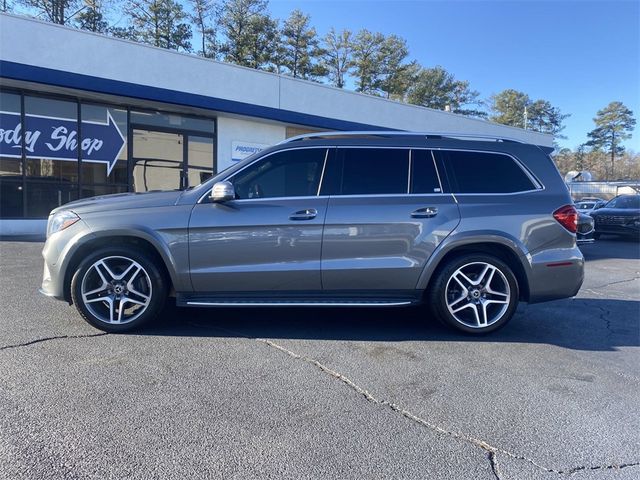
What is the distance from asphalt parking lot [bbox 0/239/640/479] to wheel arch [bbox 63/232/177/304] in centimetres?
53

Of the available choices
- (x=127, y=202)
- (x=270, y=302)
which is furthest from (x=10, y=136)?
(x=270, y=302)

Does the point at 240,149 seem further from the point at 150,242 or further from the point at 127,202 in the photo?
the point at 150,242

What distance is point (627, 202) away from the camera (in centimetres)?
1608

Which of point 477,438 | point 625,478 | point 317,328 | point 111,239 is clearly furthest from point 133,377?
point 625,478

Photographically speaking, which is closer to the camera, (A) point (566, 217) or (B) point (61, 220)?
(B) point (61, 220)

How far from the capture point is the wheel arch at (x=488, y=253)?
14.6 feet

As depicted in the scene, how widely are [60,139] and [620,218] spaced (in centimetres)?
1706

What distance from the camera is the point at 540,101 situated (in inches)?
2798

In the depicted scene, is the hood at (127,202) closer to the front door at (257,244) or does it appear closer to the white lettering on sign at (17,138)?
the front door at (257,244)

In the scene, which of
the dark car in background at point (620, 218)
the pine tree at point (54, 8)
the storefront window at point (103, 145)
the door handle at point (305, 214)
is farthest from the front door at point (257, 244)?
the pine tree at point (54, 8)

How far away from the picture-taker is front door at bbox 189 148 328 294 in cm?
431

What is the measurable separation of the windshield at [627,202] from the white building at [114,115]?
34.7ft

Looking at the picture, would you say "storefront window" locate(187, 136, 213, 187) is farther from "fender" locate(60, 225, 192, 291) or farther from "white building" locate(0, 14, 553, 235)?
"fender" locate(60, 225, 192, 291)

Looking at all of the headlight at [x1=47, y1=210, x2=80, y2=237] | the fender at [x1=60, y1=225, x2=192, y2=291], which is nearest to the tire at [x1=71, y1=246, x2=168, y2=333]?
the fender at [x1=60, y1=225, x2=192, y2=291]
